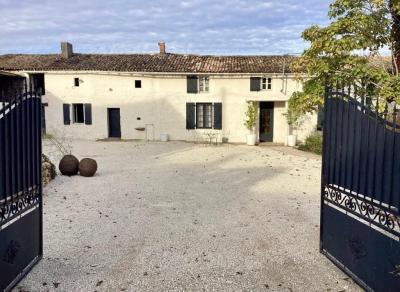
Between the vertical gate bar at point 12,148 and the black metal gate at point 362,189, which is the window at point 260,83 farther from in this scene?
the vertical gate bar at point 12,148

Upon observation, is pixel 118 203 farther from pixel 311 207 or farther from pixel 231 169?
pixel 231 169

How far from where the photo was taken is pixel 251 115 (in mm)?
21500

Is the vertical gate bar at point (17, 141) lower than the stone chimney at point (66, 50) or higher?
lower

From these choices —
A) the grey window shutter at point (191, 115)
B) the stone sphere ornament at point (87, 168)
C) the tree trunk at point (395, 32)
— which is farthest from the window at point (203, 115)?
the tree trunk at point (395, 32)

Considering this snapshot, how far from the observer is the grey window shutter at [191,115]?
22484 millimetres

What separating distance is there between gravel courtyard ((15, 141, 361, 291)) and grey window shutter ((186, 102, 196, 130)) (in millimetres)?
9839

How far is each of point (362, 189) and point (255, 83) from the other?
18205 mm

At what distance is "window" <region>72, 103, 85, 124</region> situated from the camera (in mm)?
23750

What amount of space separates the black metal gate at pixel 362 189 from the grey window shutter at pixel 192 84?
57.7 ft

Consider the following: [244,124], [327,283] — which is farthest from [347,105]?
[244,124]

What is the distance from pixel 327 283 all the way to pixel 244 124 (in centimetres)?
1780

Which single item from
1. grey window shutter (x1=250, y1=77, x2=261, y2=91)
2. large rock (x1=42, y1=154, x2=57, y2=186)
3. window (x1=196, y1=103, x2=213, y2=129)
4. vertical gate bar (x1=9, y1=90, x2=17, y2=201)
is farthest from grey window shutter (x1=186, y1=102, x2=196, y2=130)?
vertical gate bar (x1=9, y1=90, x2=17, y2=201)

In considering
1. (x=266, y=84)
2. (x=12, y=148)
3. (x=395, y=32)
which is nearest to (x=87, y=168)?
(x=12, y=148)

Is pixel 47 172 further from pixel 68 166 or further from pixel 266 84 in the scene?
pixel 266 84
